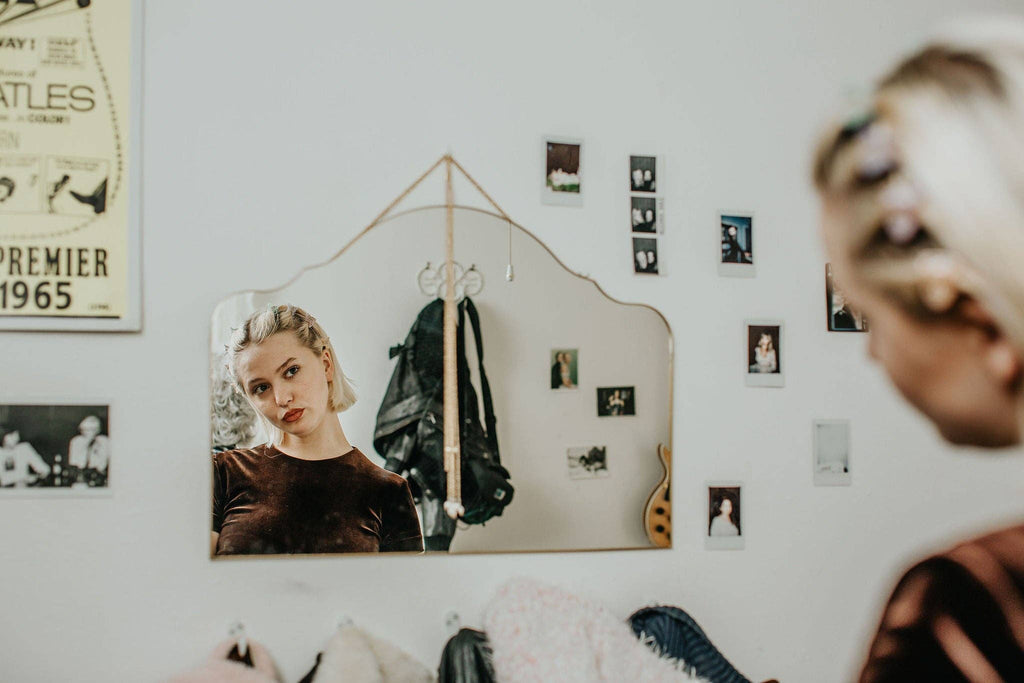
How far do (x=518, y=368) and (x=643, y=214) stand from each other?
Result: 41cm

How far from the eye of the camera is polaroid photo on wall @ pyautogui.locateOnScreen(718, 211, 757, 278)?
167cm

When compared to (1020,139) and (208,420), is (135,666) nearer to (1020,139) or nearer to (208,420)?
(208,420)

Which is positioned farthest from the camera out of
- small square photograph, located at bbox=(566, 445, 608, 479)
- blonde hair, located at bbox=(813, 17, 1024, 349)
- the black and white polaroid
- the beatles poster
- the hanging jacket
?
the black and white polaroid

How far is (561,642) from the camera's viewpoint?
55.3 inches

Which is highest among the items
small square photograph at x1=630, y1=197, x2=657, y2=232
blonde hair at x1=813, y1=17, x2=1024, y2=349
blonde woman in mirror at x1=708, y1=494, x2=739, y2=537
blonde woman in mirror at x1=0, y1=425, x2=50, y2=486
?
small square photograph at x1=630, y1=197, x2=657, y2=232

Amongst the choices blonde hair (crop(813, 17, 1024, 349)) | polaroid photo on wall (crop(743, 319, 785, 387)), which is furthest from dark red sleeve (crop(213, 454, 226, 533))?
blonde hair (crop(813, 17, 1024, 349))

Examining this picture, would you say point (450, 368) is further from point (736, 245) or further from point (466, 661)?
point (736, 245)

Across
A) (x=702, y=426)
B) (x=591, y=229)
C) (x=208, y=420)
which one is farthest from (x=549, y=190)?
(x=208, y=420)

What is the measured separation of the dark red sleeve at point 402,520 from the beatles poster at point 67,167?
0.59 metres

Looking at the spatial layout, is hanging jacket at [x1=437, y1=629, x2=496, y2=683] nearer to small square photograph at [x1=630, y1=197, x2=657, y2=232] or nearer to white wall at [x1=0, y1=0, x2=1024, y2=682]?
white wall at [x1=0, y1=0, x2=1024, y2=682]

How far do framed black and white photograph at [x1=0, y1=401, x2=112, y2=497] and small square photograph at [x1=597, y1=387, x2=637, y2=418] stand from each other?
92 centimetres

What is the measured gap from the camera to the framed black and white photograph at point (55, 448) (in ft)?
4.71

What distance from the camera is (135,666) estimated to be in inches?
57.1

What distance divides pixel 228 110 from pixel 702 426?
1118mm
